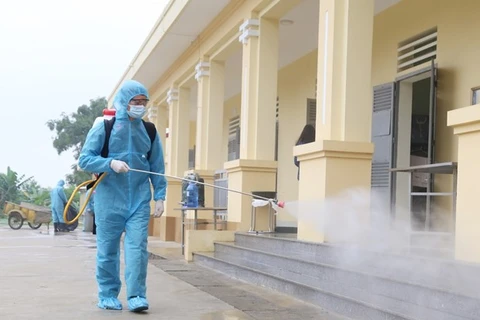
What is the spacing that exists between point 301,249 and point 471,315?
3165 mm

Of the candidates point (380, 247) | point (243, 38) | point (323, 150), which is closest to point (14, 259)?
point (243, 38)

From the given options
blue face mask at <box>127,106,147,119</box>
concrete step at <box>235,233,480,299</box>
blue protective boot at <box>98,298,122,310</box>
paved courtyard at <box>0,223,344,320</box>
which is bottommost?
paved courtyard at <box>0,223,344,320</box>

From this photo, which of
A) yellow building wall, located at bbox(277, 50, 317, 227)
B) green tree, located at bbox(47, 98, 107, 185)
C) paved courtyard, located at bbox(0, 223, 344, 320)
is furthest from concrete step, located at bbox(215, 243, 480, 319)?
green tree, located at bbox(47, 98, 107, 185)

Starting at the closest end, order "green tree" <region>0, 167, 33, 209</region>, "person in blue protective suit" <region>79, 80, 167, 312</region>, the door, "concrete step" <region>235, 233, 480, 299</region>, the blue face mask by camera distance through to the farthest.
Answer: "concrete step" <region>235, 233, 480, 299</region>, "person in blue protective suit" <region>79, 80, 167, 312</region>, the blue face mask, the door, "green tree" <region>0, 167, 33, 209</region>

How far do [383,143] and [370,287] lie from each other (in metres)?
4.64

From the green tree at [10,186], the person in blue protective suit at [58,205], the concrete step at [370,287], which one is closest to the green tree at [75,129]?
the green tree at [10,186]

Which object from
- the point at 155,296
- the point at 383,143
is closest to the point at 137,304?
the point at 155,296

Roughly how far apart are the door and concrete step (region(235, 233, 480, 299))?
2411mm

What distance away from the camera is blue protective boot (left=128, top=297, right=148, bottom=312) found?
5.10 metres

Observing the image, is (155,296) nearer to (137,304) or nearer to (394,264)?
(137,304)

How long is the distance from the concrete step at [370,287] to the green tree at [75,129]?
46616 millimetres

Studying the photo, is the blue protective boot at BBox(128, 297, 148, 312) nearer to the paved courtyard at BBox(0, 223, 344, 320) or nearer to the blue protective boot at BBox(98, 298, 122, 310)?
the paved courtyard at BBox(0, 223, 344, 320)

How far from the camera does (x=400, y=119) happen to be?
9227 millimetres

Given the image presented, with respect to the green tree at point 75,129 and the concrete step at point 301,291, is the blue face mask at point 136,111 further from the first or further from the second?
the green tree at point 75,129
